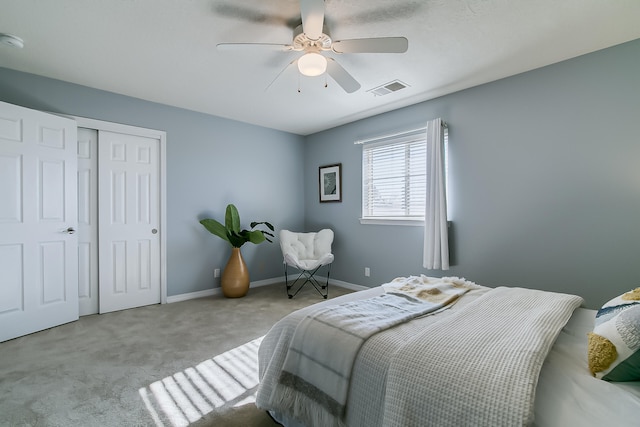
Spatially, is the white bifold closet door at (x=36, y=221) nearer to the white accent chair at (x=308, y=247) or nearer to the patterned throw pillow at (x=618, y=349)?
the white accent chair at (x=308, y=247)

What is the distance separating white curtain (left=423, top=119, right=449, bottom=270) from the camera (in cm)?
329

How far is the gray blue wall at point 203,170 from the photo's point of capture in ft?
10.5

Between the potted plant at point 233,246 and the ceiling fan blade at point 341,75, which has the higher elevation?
the ceiling fan blade at point 341,75

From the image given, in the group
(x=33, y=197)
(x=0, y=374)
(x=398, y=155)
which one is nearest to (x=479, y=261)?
(x=398, y=155)

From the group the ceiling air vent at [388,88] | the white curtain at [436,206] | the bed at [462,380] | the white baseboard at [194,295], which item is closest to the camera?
the bed at [462,380]

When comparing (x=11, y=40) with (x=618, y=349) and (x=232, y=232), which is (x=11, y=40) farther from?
(x=618, y=349)

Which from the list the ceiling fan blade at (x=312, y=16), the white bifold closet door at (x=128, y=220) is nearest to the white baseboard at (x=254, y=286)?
the white bifold closet door at (x=128, y=220)

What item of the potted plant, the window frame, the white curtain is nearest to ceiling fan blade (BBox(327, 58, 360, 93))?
the white curtain

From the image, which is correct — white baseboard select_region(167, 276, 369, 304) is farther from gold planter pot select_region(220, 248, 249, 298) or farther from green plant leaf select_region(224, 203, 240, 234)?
green plant leaf select_region(224, 203, 240, 234)

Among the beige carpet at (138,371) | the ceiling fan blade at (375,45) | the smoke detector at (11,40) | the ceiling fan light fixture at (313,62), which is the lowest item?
the beige carpet at (138,371)

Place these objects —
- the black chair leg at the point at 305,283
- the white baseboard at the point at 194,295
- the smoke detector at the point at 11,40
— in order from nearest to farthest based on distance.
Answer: the smoke detector at the point at 11,40
the white baseboard at the point at 194,295
the black chair leg at the point at 305,283

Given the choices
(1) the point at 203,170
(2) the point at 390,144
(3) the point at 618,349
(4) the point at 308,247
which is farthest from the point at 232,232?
(3) the point at 618,349

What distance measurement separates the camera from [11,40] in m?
2.33

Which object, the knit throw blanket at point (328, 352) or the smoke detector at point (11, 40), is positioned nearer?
the knit throw blanket at point (328, 352)
